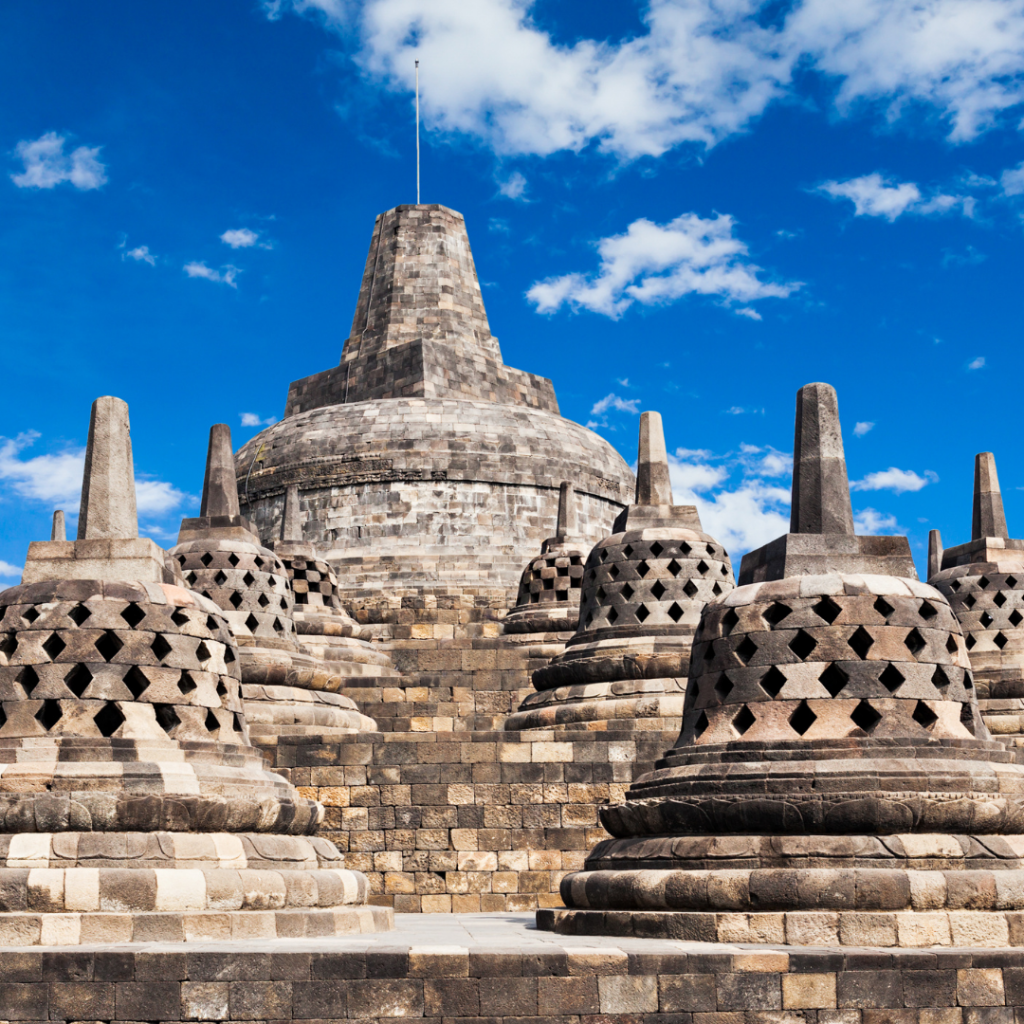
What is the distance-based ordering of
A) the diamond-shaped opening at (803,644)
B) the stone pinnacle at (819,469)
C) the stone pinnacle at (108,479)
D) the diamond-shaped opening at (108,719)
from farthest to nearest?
the stone pinnacle at (108,479)
the stone pinnacle at (819,469)
the diamond-shaped opening at (108,719)
the diamond-shaped opening at (803,644)

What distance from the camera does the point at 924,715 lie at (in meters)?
8.61

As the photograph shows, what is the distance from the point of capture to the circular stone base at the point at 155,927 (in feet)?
24.9

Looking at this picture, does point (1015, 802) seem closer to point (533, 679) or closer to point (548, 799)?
point (548, 799)

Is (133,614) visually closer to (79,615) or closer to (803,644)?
(79,615)

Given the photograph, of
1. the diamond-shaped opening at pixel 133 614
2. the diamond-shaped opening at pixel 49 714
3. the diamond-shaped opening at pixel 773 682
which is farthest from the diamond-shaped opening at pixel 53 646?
the diamond-shaped opening at pixel 773 682

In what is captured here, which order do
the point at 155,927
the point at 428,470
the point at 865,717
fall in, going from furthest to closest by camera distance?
the point at 428,470 < the point at 865,717 < the point at 155,927

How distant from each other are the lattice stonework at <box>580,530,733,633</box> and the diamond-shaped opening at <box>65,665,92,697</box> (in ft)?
30.3

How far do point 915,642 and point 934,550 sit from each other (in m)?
14.6

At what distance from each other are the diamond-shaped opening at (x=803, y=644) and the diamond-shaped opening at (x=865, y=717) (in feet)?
1.55

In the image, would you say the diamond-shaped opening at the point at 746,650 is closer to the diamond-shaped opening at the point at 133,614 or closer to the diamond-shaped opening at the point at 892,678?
the diamond-shaped opening at the point at 892,678

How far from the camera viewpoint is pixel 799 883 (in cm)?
764

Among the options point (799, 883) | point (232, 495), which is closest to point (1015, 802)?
point (799, 883)

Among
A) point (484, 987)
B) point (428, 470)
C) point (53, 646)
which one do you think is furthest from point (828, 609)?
point (428, 470)

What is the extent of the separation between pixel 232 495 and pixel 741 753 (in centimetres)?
1172
